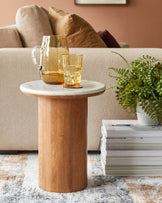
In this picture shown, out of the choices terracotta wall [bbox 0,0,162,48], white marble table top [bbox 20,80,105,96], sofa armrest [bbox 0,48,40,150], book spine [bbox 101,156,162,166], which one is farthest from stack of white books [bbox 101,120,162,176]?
terracotta wall [bbox 0,0,162,48]

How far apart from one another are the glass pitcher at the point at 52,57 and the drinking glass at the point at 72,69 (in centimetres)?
5

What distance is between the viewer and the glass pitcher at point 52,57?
5.73 feet

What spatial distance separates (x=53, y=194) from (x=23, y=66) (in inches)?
31.3

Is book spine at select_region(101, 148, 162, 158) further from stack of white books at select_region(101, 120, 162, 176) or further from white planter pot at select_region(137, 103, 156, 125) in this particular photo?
white planter pot at select_region(137, 103, 156, 125)

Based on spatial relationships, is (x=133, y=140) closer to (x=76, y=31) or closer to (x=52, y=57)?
(x=52, y=57)

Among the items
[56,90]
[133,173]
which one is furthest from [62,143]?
[133,173]

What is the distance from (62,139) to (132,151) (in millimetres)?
427

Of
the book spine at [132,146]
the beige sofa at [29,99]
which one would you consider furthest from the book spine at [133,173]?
the beige sofa at [29,99]

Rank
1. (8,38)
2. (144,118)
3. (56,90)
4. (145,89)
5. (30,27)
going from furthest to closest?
(30,27), (8,38), (144,118), (145,89), (56,90)

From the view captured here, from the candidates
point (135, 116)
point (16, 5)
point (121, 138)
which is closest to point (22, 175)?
point (121, 138)

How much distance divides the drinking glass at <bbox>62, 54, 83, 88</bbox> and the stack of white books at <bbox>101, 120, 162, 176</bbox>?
36cm

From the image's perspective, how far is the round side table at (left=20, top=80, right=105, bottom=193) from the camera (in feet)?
5.57

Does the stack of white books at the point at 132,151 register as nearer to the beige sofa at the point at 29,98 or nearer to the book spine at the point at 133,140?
the book spine at the point at 133,140

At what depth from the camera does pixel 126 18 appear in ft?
17.3
